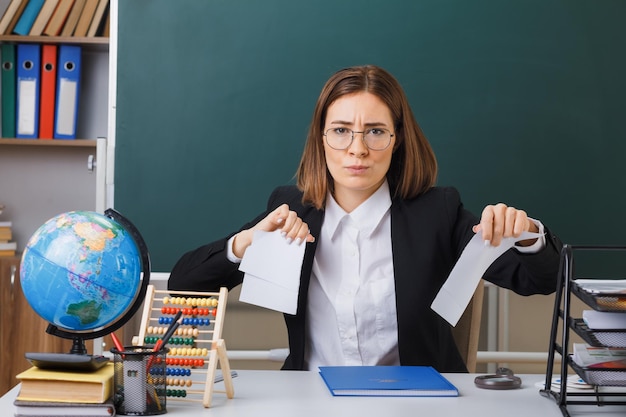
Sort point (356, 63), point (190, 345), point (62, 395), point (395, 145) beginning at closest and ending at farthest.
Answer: point (62, 395) → point (190, 345) → point (395, 145) → point (356, 63)

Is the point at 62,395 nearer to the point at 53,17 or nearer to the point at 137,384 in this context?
the point at 137,384

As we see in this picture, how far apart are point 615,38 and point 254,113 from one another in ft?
4.35

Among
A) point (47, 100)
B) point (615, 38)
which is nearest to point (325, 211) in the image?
point (615, 38)

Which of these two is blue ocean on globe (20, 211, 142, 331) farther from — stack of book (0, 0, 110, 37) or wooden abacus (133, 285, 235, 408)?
stack of book (0, 0, 110, 37)

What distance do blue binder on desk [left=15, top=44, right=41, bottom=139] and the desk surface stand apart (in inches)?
90.8

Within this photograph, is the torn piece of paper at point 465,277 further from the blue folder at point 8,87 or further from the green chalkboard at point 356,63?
the blue folder at point 8,87

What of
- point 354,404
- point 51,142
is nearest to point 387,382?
point 354,404

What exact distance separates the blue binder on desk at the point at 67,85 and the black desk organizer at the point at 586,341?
2.62 m

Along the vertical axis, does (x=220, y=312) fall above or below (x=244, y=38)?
below

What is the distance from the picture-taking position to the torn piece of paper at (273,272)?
1803mm

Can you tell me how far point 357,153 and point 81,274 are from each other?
2.84 ft

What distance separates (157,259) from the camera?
9.66ft

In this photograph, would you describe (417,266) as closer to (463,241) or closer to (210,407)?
(463,241)

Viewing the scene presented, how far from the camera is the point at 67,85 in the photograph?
11.8 ft
